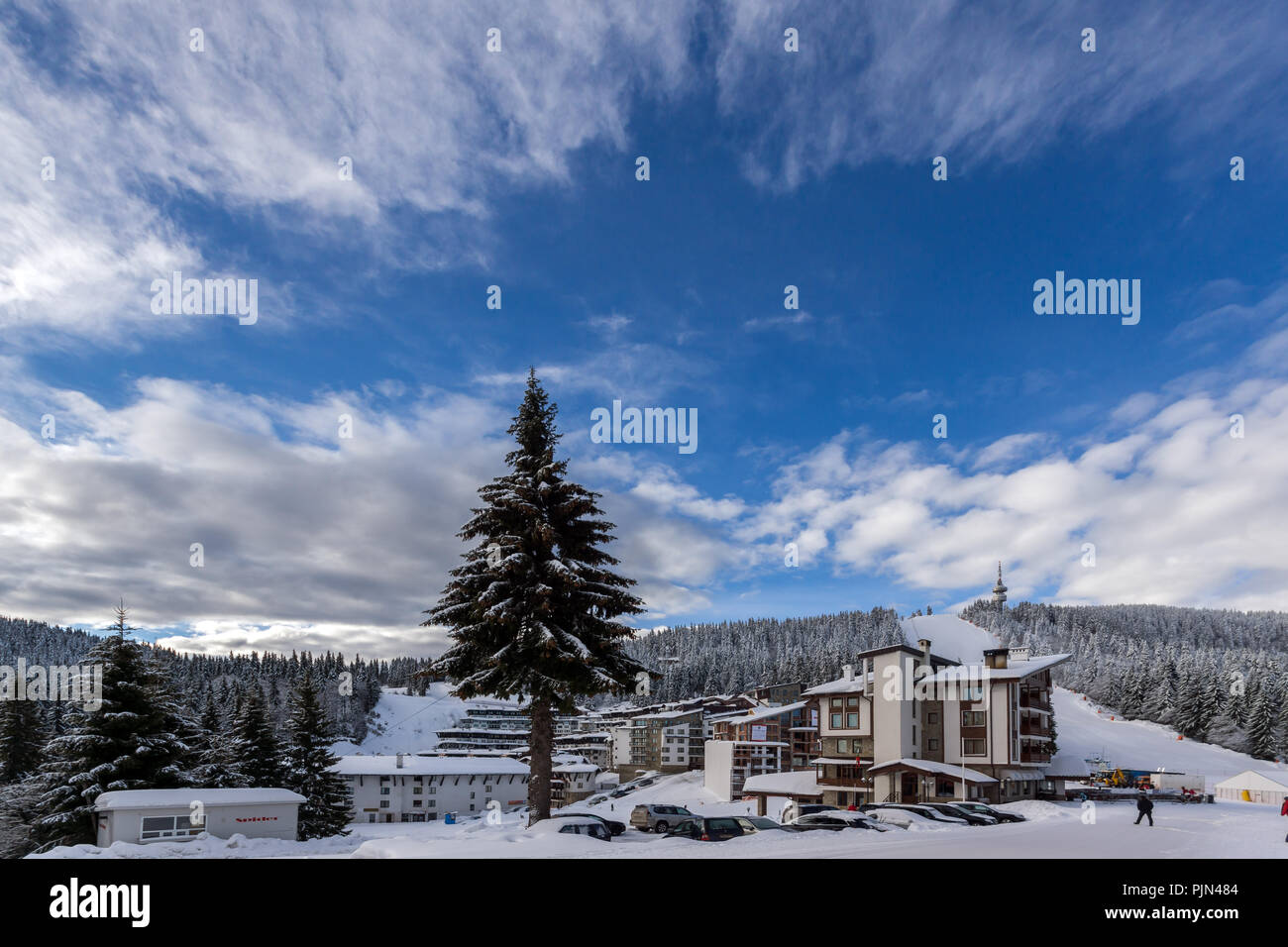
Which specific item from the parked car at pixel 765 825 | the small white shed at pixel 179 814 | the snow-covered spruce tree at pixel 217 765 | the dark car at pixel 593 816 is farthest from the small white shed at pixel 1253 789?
the snow-covered spruce tree at pixel 217 765

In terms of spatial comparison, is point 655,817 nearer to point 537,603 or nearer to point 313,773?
point 537,603

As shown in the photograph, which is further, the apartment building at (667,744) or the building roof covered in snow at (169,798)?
the apartment building at (667,744)

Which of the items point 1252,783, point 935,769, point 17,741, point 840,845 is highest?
point 840,845

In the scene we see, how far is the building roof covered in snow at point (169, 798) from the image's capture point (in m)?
34.8

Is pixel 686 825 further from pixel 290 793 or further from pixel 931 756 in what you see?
pixel 931 756

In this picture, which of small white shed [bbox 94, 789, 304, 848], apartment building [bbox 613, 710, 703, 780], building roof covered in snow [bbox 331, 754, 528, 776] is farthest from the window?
apartment building [bbox 613, 710, 703, 780]

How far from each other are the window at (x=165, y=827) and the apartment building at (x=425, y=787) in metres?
69.2

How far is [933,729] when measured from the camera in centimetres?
6438

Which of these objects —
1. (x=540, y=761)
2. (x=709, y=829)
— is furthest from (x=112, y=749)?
(x=709, y=829)

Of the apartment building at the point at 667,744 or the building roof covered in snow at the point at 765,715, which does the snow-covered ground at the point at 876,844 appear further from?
the apartment building at the point at 667,744

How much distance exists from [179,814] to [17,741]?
4215 centimetres

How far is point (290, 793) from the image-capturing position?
43.6m
